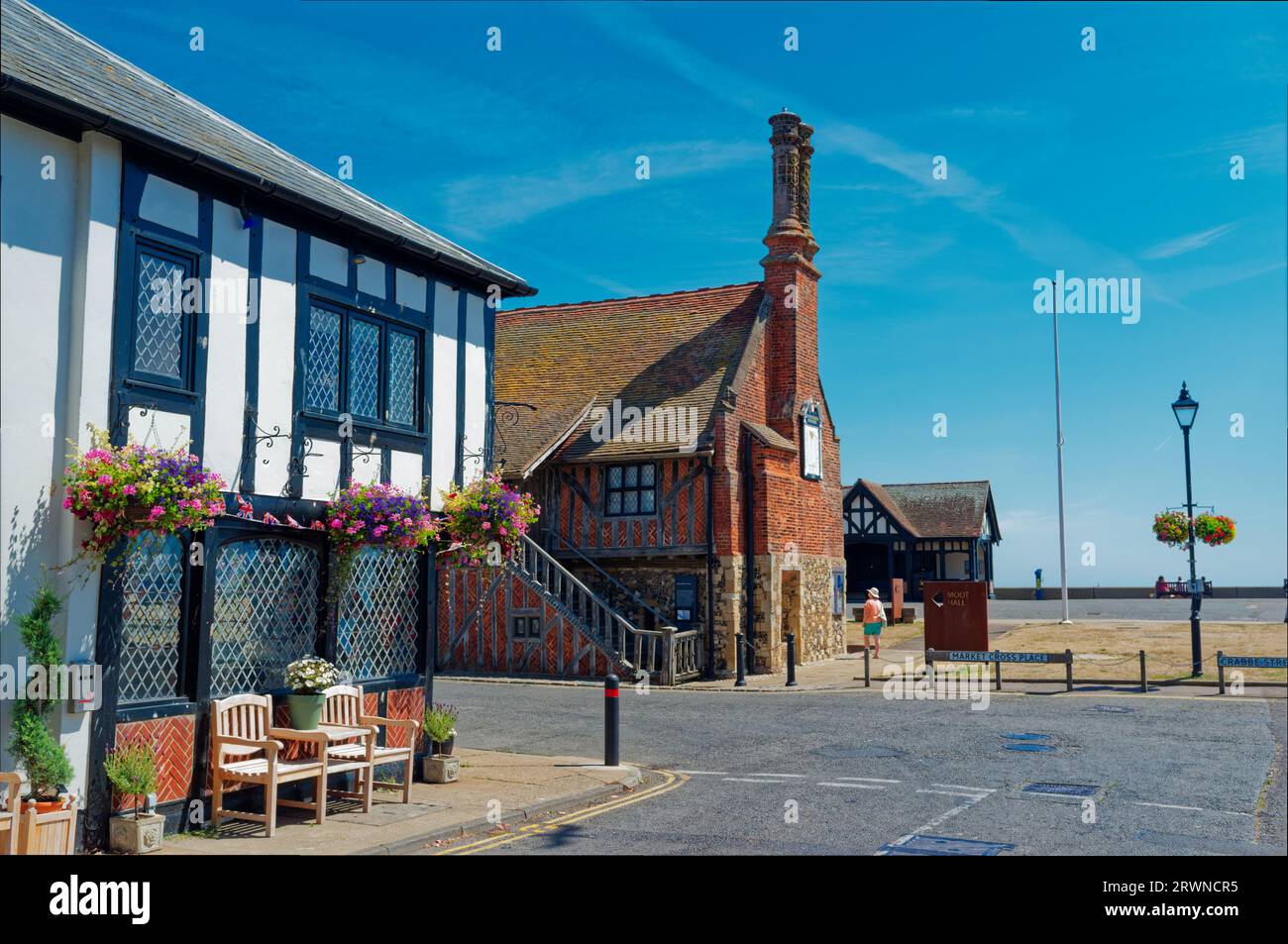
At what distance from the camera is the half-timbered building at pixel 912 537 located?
53.8 meters

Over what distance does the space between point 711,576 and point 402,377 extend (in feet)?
42.3

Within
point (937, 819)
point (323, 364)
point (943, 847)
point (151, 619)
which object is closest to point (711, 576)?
point (323, 364)

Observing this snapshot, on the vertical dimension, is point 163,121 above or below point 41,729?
above

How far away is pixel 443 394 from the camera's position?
1266cm

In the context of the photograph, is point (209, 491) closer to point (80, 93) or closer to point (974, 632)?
point (80, 93)

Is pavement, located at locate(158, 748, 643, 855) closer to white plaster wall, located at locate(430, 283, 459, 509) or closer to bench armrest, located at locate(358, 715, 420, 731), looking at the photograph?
bench armrest, located at locate(358, 715, 420, 731)

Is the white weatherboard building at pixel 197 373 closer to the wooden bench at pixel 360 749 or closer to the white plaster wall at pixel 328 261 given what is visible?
the white plaster wall at pixel 328 261

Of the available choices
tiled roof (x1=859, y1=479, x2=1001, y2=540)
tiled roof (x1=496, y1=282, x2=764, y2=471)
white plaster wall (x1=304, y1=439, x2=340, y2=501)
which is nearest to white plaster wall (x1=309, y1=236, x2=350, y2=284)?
white plaster wall (x1=304, y1=439, x2=340, y2=501)

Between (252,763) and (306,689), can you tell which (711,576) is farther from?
(252,763)

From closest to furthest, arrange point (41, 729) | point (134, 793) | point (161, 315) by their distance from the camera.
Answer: point (41, 729) → point (134, 793) → point (161, 315)

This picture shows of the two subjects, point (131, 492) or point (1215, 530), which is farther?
point (1215, 530)

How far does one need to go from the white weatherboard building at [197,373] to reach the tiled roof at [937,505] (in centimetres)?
4406
